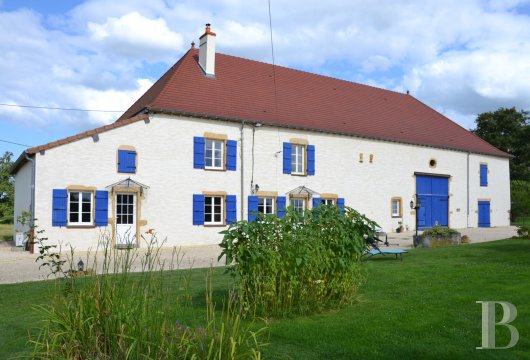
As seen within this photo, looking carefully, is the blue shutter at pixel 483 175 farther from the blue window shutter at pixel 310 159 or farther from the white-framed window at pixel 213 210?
the white-framed window at pixel 213 210

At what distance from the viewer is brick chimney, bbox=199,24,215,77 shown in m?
20.3

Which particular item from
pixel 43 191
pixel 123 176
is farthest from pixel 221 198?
pixel 43 191

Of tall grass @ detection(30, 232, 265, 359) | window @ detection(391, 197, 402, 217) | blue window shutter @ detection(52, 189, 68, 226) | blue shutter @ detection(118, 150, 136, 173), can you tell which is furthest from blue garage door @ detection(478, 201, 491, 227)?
tall grass @ detection(30, 232, 265, 359)

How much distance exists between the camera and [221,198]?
18.8 metres

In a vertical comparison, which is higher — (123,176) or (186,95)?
(186,95)

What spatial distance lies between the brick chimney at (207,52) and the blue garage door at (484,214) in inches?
704

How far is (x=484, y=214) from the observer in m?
28.7

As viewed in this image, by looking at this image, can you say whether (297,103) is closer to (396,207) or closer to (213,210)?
(213,210)

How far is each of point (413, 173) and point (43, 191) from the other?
17.6 meters

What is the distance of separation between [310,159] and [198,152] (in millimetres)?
5306

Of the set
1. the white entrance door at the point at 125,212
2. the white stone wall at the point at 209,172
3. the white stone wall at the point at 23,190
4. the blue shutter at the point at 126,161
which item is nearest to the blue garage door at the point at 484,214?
the white stone wall at the point at 209,172

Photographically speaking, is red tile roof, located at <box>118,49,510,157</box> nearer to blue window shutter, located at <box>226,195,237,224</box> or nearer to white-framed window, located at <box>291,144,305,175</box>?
white-framed window, located at <box>291,144,305,175</box>

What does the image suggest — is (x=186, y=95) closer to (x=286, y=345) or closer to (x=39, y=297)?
(x=39, y=297)

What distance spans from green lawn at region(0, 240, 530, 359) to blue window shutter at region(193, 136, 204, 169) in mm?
8765
